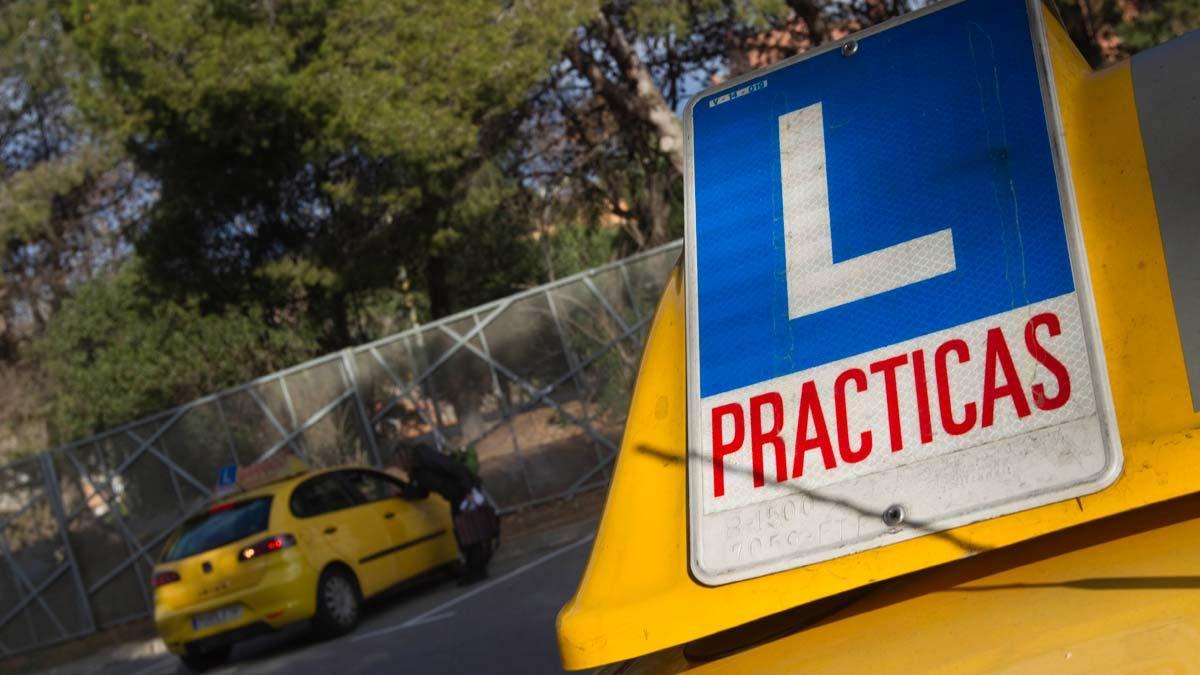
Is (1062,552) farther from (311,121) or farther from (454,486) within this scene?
(311,121)

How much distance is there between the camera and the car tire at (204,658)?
12234 mm

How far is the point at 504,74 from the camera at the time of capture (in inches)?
718

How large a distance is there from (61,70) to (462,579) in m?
21.4

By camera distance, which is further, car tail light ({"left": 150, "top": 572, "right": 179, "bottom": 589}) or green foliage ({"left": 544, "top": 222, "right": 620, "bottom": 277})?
green foliage ({"left": 544, "top": 222, "right": 620, "bottom": 277})

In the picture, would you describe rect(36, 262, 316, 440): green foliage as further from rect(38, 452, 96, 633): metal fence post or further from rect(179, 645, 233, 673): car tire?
rect(179, 645, 233, 673): car tire

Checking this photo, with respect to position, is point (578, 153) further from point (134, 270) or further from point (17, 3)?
point (17, 3)

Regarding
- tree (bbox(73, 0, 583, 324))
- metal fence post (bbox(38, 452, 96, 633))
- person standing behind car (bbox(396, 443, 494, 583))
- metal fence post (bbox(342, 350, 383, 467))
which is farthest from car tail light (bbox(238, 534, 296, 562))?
metal fence post (bbox(38, 452, 96, 633))

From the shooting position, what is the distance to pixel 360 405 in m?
18.5

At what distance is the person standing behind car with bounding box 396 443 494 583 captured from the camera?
13.5 meters

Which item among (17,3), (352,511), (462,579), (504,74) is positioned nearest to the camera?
(352,511)

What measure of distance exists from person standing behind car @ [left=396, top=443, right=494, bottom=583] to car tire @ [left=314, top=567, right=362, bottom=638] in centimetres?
148

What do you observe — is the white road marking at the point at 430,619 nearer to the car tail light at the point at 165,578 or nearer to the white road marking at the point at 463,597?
the white road marking at the point at 463,597

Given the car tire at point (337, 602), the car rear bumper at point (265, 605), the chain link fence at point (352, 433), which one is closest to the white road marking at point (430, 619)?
the car tire at point (337, 602)

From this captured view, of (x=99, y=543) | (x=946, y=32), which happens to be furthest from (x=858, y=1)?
(x=946, y=32)
